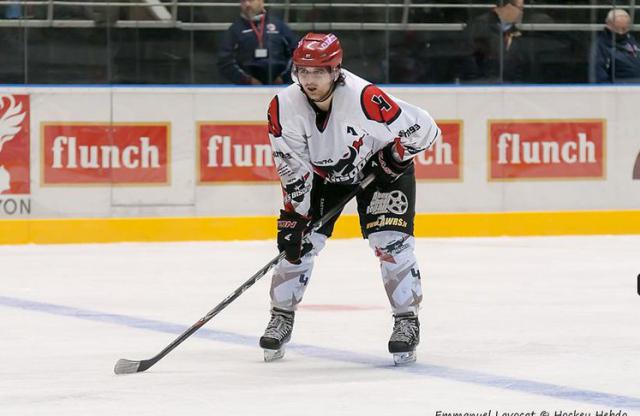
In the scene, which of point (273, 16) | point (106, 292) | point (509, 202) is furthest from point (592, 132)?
point (106, 292)

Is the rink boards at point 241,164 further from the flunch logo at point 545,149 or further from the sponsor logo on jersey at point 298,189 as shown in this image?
the sponsor logo on jersey at point 298,189

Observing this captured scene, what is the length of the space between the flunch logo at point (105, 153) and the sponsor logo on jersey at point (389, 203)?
6263 millimetres

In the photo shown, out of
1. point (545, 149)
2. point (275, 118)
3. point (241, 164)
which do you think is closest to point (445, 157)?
point (545, 149)

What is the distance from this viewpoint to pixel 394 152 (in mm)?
6418

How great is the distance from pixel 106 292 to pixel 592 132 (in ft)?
18.3

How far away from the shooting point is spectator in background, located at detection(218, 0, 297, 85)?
12875 millimetres

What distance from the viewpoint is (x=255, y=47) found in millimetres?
12930

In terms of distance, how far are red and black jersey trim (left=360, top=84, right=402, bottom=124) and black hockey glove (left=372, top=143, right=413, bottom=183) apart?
0.13 meters

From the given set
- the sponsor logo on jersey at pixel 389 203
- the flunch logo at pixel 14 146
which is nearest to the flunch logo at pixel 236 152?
the flunch logo at pixel 14 146

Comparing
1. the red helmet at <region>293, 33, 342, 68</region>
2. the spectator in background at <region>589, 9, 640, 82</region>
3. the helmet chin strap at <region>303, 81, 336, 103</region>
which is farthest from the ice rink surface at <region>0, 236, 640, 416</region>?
the spectator in background at <region>589, 9, 640, 82</region>

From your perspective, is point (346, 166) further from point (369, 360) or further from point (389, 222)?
point (369, 360)

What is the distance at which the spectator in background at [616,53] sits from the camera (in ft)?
44.6

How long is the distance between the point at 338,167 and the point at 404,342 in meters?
0.71

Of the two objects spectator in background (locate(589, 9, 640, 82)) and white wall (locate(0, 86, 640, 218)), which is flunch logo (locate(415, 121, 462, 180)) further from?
spectator in background (locate(589, 9, 640, 82))
